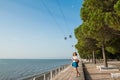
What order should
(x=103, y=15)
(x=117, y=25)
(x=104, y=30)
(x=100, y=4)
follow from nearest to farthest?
(x=117, y=25), (x=103, y=15), (x=100, y=4), (x=104, y=30)

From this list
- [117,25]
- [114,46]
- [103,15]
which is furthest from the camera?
[114,46]

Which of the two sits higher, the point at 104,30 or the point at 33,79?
the point at 104,30

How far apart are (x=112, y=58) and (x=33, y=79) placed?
63530mm

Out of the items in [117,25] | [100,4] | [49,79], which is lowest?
[49,79]

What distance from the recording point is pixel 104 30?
52.6 ft

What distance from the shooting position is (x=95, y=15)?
1443 cm

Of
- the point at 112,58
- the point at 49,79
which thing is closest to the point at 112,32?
the point at 49,79

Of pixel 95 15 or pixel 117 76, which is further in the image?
pixel 117 76

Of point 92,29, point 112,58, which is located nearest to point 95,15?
point 92,29

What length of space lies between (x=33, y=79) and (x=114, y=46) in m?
18.0

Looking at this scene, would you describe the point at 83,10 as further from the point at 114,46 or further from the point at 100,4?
the point at 114,46

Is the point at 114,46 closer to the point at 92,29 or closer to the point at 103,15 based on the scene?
the point at 92,29

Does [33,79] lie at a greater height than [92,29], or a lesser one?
lesser

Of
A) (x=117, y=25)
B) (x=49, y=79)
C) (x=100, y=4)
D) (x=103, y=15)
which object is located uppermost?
(x=100, y=4)
